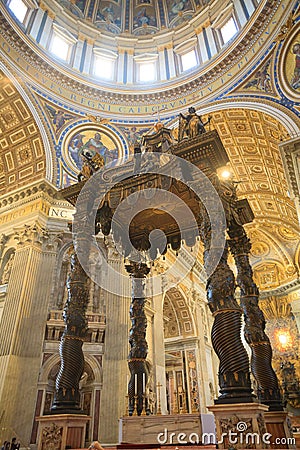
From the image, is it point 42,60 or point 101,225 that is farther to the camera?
point 42,60

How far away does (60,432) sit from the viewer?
13.1ft

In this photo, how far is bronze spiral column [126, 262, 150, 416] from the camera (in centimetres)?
562

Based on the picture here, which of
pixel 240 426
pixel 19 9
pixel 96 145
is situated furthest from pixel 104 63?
→ pixel 240 426

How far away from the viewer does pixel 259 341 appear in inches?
206

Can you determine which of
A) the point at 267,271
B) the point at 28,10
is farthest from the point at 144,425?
the point at 267,271

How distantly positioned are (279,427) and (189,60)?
14519 millimetres

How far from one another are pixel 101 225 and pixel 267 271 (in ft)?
55.0

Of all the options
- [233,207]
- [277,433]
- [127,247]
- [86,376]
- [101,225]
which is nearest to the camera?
[277,433]

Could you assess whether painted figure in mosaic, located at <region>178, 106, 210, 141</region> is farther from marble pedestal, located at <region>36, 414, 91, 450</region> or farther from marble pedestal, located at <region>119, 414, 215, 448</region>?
marble pedestal, located at <region>119, 414, 215, 448</region>

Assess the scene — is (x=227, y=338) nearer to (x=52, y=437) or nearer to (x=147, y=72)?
(x=52, y=437)

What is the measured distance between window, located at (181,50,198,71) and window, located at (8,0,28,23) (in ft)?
21.9

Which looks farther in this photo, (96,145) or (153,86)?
(153,86)

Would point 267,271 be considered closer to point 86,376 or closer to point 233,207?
point 86,376

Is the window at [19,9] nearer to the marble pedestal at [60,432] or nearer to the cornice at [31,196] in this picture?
the cornice at [31,196]
